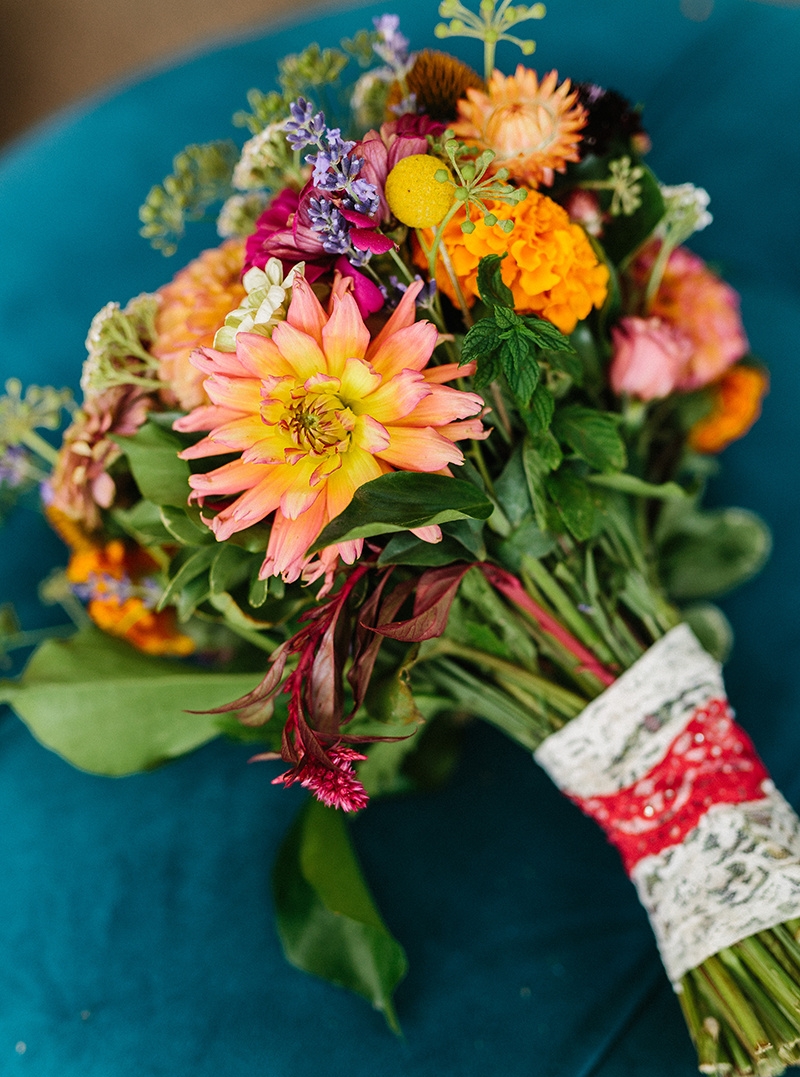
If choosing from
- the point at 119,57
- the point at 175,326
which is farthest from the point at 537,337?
the point at 119,57

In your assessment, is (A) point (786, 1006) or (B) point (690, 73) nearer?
(A) point (786, 1006)

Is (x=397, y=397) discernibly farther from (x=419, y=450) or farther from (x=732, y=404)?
(x=732, y=404)

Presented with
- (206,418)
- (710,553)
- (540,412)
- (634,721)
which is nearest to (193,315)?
(206,418)

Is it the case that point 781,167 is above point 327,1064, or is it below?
above

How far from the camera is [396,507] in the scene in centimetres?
41

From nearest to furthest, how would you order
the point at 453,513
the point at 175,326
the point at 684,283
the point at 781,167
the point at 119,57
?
the point at 453,513
the point at 175,326
the point at 684,283
the point at 781,167
the point at 119,57

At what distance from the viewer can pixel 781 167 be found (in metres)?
0.83

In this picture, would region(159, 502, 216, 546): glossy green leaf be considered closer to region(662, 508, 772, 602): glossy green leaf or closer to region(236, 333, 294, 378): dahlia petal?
region(236, 333, 294, 378): dahlia petal

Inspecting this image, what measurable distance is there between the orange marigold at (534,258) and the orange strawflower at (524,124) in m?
0.02

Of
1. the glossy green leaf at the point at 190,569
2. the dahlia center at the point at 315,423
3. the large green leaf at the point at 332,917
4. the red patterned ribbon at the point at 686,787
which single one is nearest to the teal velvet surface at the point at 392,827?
the large green leaf at the point at 332,917

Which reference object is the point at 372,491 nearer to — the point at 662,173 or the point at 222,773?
the point at 222,773

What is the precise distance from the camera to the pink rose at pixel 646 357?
1.70 ft

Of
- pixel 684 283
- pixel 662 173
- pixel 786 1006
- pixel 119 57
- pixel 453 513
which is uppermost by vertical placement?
pixel 119 57

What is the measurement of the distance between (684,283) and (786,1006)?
441mm
